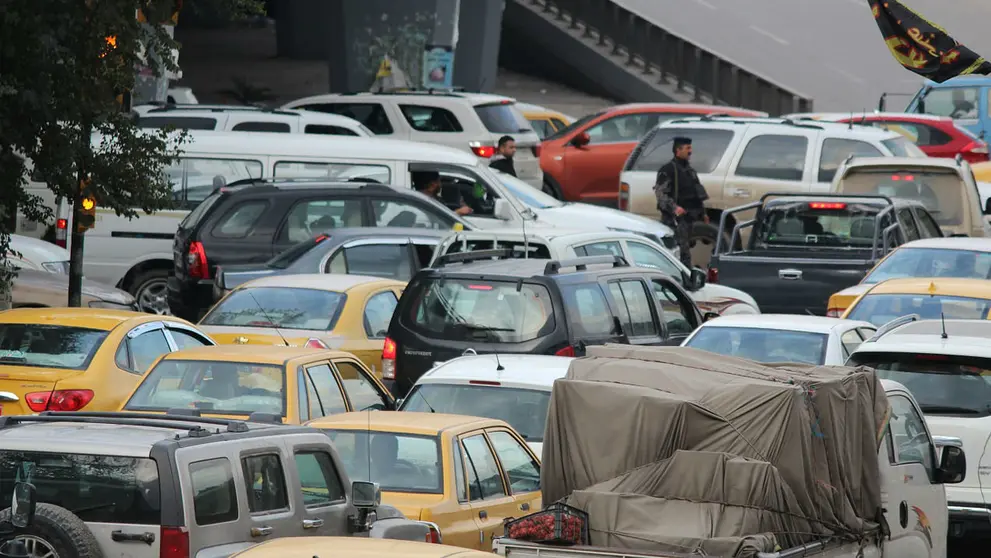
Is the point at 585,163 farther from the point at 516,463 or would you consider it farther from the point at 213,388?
the point at 516,463

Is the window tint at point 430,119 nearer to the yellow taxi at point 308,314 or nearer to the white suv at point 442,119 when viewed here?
the white suv at point 442,119

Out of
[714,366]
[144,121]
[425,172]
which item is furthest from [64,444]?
[144,121]

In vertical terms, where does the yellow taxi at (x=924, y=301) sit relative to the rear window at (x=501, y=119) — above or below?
below

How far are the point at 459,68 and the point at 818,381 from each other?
29849mm

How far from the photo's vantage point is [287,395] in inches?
458

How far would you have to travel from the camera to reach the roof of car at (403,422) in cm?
1000

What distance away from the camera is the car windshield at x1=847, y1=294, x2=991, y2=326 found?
1580 centimetres

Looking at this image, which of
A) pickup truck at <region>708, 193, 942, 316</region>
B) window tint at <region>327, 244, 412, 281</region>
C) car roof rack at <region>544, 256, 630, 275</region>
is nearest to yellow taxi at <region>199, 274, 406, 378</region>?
car roof rack at <region>544, 256, 630, 275</region>

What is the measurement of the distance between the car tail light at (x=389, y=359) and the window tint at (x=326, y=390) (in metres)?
2.06

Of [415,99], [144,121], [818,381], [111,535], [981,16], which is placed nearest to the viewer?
[111,535]

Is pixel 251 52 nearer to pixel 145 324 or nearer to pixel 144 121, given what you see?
pixel 144 121

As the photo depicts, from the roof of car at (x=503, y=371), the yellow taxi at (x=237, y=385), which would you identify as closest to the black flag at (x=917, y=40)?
the roof of car at (x=503, y=371)

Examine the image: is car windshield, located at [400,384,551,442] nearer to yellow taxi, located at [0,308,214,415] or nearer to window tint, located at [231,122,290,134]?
yellow taxi, located at [0,308,214,415]

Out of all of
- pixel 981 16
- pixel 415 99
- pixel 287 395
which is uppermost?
pixel 981 16
